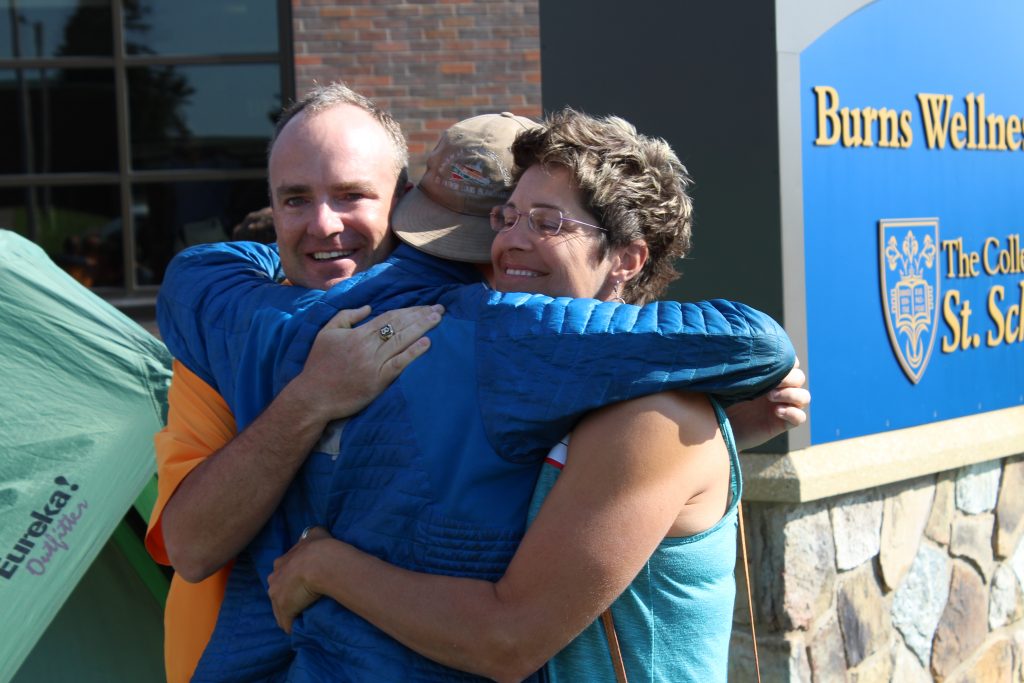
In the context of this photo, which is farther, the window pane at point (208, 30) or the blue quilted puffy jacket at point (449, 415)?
the window pane at point (208, 30)

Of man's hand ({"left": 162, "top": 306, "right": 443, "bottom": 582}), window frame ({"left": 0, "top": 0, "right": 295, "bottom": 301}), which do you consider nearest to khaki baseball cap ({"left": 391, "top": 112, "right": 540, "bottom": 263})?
man's hand ({"left": 162, "top": 306, "right": 443, "bottom": 582})

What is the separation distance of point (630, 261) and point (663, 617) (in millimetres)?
610

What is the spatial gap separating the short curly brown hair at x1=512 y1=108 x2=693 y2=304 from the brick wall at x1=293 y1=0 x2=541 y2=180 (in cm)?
551

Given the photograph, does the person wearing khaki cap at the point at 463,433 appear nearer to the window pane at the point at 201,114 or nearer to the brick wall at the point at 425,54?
the brick wall at the point at 425,54

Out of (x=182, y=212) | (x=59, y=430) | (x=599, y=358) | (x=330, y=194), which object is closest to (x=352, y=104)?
(x=330, y=194)

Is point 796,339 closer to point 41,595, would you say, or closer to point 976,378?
point 976,378

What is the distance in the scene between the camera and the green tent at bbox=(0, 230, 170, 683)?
9.55 ft

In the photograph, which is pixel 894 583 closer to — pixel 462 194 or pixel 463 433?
pixel 462 194

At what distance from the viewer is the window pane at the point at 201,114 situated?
7.83 meters

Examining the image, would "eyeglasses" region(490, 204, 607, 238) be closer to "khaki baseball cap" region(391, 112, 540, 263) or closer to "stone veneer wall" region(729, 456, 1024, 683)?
"khaki baseball cap" region(391, 112, 540, 263)

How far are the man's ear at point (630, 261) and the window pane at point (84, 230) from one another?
21.2ft

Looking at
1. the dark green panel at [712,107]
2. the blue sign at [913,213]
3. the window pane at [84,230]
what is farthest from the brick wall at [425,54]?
the dark green panel at [712,107]

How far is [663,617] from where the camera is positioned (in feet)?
5.84

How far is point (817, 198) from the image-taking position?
329cm
